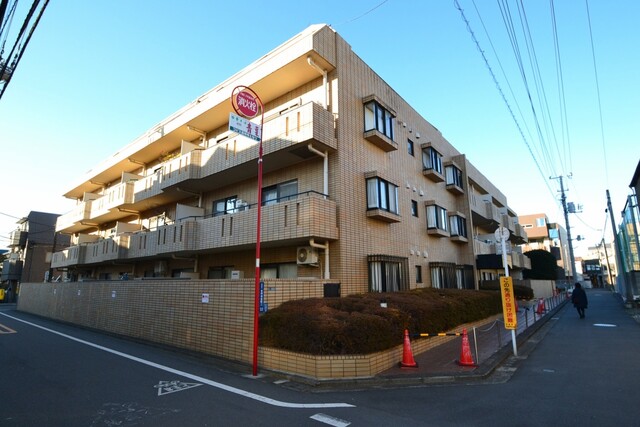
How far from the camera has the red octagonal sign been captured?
867 cm

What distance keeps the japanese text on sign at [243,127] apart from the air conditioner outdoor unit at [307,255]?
4.12m

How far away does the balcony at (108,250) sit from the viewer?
18.3 meters

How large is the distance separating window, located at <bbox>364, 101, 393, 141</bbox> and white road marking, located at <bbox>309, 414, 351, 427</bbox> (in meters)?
10.7

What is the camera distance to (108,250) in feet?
63.6

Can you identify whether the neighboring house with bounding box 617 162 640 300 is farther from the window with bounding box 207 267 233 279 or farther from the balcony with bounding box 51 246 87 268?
the balcony with bounding box 51 246 87 268

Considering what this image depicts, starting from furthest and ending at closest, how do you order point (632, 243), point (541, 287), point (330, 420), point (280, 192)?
point (541, 287) → point (632, 243) → point (280, 192) → point (330, 420)

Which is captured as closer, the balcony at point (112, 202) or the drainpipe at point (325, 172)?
the drainpipe at point (325, 172)

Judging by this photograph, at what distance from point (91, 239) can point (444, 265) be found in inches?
946

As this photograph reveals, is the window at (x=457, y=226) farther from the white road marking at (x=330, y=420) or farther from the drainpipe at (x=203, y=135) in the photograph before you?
the white road marking at (x=330, y=420)

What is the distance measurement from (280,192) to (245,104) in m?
4.88

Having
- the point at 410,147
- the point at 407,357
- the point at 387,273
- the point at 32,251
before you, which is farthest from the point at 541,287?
the point at 32,251

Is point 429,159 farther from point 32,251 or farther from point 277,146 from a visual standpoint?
point 32,251

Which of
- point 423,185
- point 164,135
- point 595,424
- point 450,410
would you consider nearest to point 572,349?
point 595,424

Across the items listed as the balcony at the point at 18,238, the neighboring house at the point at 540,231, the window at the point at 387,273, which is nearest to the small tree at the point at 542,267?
the neighboring house at the point at 540,231
